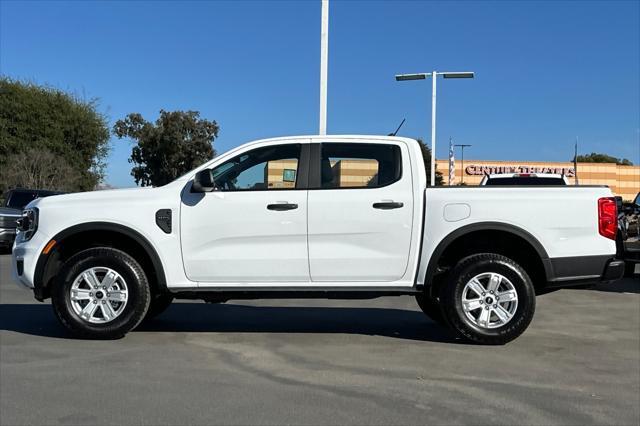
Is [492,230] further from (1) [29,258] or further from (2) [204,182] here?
(1) [29,258]

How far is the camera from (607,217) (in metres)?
6.04

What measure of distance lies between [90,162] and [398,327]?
99.9 ft

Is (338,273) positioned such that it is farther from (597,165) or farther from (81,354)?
(597,165)

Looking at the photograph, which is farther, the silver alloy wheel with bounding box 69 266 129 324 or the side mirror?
the silver alloy wheel with bounding box 69 266 129 324

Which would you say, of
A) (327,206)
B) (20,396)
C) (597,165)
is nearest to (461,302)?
(327,206)

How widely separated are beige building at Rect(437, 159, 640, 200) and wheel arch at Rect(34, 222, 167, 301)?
5747cm

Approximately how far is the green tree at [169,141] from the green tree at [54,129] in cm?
694

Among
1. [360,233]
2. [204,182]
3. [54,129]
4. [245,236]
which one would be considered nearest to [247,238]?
[245,236]

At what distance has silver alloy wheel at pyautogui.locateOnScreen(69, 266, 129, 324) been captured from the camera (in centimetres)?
611

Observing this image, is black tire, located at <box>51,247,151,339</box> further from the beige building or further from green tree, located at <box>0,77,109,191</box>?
the beige building

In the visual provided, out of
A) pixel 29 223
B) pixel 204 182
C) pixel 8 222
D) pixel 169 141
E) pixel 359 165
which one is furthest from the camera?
pixel 169 141

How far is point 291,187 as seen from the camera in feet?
20.2

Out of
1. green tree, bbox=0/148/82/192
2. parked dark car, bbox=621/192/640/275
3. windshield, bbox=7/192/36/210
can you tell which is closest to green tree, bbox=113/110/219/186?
green tree, bbox=0/148/82/192

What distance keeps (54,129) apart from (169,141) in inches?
403
